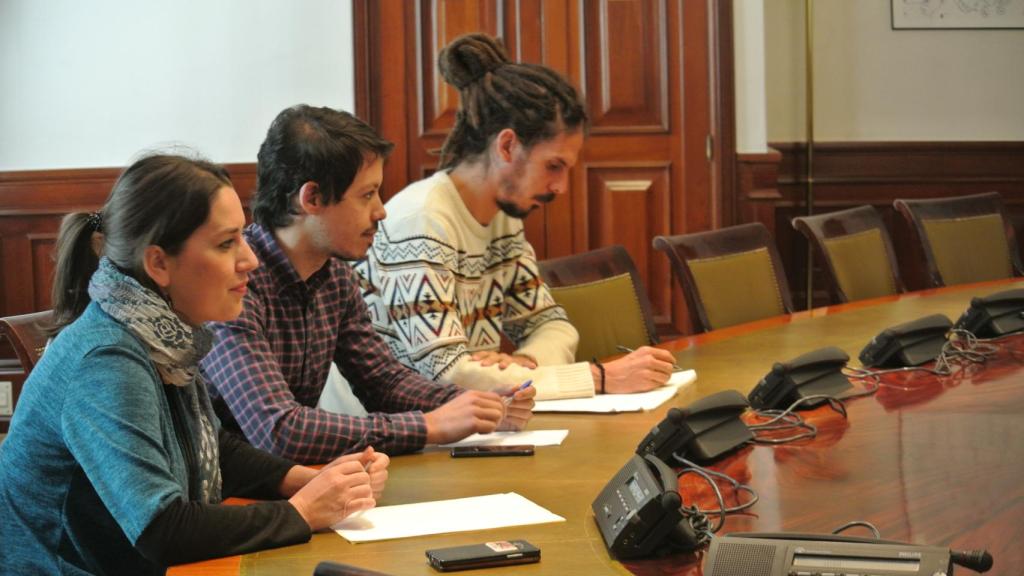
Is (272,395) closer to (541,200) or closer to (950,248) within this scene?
(541,200)

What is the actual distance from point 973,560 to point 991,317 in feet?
5.95

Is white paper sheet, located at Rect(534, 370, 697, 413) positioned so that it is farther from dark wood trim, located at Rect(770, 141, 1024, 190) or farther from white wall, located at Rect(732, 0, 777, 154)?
dark wood trim, located at Rect(770, 141, 1024, 190)

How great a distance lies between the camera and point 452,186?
8.80ft

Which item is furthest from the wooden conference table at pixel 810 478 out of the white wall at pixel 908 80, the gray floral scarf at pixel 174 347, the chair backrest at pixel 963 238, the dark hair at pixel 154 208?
the white wall at pixel 908 80

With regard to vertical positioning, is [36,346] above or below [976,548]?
above

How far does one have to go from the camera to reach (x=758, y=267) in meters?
3.51

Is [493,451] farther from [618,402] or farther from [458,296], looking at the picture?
[458,296]

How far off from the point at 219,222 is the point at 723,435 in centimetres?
79

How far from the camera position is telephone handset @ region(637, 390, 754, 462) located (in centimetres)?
174

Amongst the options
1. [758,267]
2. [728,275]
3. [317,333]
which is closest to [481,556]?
[317,333]

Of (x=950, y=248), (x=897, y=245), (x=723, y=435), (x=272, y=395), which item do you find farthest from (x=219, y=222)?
(x=897, y=245)

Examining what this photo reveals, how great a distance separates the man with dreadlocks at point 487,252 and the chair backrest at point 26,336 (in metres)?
0.71

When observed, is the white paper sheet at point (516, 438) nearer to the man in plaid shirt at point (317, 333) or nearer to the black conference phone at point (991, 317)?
the man in plaid shirt at point (317, 333)

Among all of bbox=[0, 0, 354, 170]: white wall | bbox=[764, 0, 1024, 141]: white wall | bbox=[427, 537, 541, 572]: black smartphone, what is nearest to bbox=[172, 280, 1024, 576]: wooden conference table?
bbox=[427, 537, 541, 572]: black smartphone
